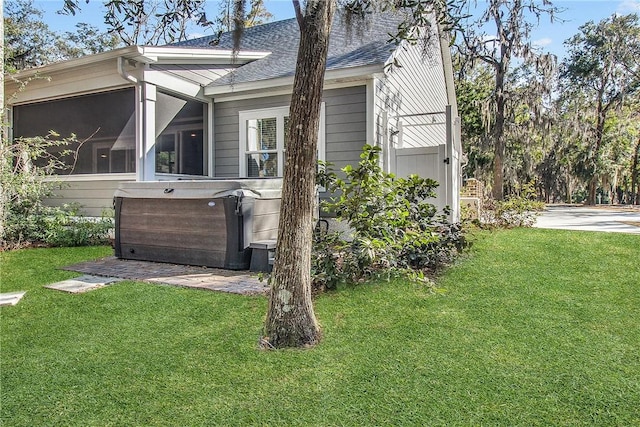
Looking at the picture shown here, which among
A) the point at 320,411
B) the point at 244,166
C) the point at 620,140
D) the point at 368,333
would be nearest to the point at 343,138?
the point at 244,166

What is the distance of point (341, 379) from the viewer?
2268mm

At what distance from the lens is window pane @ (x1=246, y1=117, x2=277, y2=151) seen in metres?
7.47

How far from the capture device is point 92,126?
773 centimetres

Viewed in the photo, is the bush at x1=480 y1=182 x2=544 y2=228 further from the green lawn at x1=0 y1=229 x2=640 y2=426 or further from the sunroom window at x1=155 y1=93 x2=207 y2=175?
the sunroom window at x1=155 y1=93 x2=207 y2=175

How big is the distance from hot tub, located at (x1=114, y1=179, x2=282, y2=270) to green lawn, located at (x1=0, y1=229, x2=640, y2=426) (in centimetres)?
100

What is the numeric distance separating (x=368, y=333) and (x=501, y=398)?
1025mm

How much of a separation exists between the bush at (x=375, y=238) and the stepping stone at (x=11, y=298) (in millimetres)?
2653

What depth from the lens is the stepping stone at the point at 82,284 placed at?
13.2ft

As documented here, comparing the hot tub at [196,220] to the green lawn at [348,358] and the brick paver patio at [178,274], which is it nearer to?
the brick paver patio at [178,274]

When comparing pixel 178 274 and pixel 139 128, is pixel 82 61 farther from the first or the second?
pixel 178 274

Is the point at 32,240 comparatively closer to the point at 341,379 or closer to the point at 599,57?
the point at 341,379

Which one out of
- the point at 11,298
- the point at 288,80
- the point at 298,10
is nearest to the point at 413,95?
the point at 288,80

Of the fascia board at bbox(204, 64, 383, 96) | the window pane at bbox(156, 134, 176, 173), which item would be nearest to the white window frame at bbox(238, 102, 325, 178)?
the fascia board at bbox(204, 64, 383, 96)

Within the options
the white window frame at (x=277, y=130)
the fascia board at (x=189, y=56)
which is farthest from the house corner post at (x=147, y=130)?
the white window frame at (x=277, y=130)
